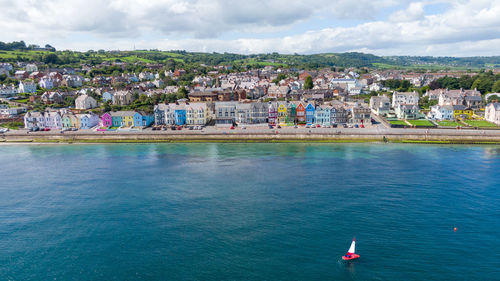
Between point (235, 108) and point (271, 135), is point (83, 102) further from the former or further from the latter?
point (271, 135)

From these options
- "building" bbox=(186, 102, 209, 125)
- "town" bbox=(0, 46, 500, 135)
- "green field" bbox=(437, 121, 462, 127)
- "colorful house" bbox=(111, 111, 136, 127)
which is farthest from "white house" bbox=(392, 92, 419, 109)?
"colorful house" bbox=(111, 111, 136, 127)

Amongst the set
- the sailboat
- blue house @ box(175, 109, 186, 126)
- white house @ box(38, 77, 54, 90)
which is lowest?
the sailboat

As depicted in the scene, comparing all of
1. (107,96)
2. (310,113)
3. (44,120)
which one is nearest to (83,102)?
(107,96)

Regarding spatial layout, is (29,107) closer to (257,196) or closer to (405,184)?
(257,196)

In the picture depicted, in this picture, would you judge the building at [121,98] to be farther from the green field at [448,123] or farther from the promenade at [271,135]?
the green field at [448,123]

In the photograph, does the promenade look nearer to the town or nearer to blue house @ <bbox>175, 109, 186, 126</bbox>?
A: the town
